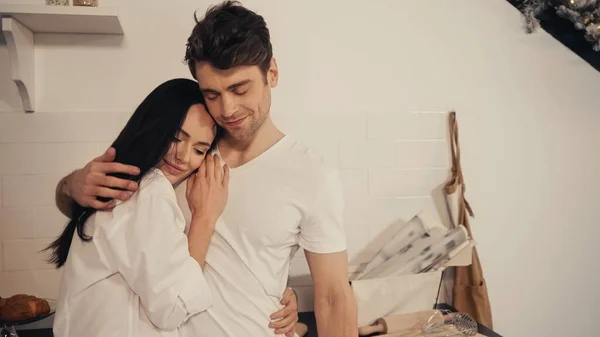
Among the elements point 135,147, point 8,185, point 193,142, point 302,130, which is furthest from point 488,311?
point 8,185

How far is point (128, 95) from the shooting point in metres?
1.50

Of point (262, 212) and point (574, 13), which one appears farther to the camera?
point (574, 13)

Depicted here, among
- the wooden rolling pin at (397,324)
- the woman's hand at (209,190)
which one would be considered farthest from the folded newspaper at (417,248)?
the woman's hand at (209,190)

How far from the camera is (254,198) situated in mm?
1117

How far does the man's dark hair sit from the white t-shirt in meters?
0.23

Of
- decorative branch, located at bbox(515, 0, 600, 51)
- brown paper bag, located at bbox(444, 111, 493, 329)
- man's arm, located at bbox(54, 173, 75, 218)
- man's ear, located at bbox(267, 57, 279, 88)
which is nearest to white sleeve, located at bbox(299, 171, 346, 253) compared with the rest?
man's ear, located at bbox(267, 57, 279, 88)

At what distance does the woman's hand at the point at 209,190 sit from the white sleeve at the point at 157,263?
112 millimetres

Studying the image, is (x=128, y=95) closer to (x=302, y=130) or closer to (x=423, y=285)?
(x=302, y=130)

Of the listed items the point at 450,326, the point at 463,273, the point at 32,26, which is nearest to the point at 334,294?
the point at 450,326

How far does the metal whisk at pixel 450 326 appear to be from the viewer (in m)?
1.38

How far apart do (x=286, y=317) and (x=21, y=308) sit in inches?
26.3

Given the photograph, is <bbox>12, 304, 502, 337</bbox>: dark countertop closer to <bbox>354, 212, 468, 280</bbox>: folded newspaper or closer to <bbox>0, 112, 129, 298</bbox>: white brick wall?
<bbox>0, 112, 129, 298</bbox>: white brick wall

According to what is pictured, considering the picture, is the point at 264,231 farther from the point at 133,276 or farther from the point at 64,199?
the point at 64,199

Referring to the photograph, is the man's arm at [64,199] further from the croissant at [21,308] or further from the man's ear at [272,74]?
the man's ear at [272,74]
